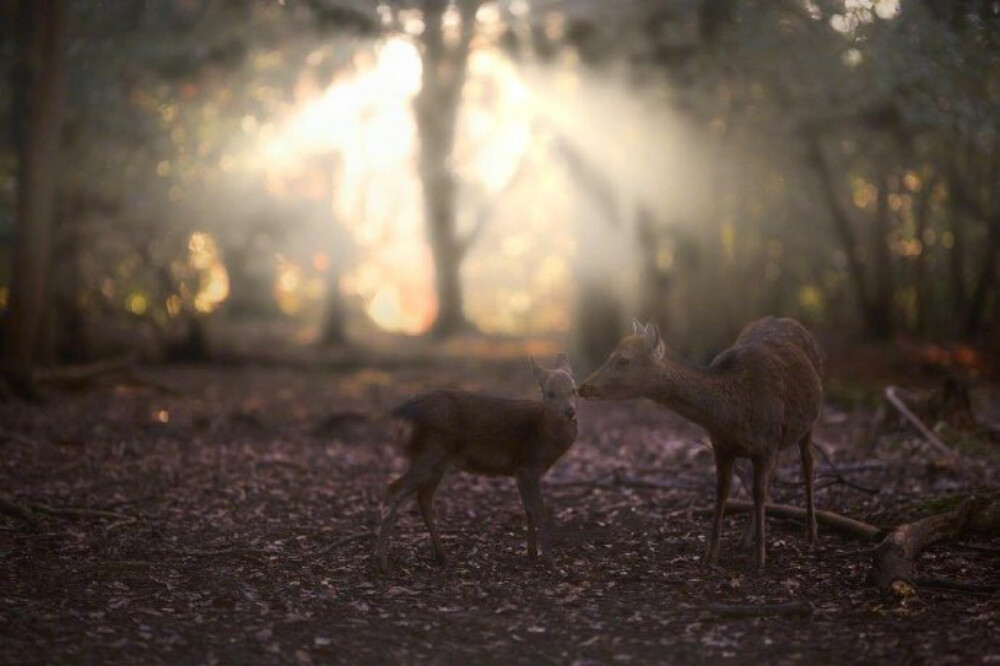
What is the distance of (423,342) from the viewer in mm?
32250

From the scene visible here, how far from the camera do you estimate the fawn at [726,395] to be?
7.61 m

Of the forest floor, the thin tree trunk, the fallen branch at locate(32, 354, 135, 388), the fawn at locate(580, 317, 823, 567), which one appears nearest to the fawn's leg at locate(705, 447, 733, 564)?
the fawn at locate(580, 317, 823, 567)

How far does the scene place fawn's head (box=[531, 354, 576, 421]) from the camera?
7.70 m

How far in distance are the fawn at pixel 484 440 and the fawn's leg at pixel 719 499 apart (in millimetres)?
1010

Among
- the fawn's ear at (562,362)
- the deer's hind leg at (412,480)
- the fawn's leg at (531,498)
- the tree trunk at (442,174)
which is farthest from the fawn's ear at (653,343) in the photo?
the tree trunk at (442,174)

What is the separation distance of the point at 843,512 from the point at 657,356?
8.68 ft

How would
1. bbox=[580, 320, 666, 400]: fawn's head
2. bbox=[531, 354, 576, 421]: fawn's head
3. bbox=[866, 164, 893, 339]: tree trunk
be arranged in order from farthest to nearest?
bbox=[866, 164, 893, 339]: tree trunk < bbox=[531, 354, 576, 421]: fawn's head < bbox=[580, 320, 666, 400]: fawn's head

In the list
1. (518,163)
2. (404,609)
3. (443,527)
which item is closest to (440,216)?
(518,163)

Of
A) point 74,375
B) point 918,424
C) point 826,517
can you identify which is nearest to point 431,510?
point 826,517

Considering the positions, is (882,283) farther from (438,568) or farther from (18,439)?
(438,568)

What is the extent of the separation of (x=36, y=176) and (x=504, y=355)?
504 inches

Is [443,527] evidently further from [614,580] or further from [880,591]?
[880,591]

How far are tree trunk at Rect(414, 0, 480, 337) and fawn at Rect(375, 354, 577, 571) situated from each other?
2541cm

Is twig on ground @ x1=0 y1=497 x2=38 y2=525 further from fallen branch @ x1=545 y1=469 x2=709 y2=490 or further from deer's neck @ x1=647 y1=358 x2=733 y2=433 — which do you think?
deer's neck @ x1=647 y1=358 x2=733 y2=433
